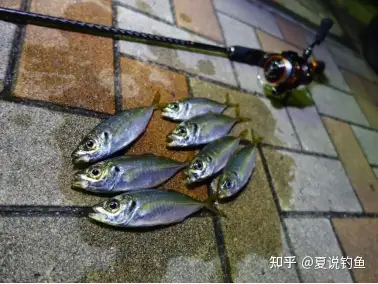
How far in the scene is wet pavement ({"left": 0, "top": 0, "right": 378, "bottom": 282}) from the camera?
1.95 metres

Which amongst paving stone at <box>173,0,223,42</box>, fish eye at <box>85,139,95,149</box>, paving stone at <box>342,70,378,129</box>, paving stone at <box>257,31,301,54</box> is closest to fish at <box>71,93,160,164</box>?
fish eye at <box>85,139,95,149</box>

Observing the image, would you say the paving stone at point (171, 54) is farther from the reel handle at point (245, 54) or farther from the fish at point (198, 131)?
the fish at point (198, 131)

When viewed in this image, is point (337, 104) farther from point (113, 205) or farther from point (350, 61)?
point (113, 205)

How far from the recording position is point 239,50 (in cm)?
372

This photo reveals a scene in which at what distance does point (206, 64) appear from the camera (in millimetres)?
3574

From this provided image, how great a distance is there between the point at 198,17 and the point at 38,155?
9.53 feet

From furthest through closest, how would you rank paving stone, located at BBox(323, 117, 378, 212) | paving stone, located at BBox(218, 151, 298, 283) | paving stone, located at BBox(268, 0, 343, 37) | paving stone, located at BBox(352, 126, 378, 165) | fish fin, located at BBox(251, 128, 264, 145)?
1. paving stone, located at BBox(268, 0, 343, 37)
2. paving stone, located at BBox(352, 126, 378, 165)
3. paving stone, located at BBox(323, 117, 378, 212)
4. fish fin, located at BBox(251, 128, 264, 145)
5. paving stone, located at BBox(218, 151, 298, 283)

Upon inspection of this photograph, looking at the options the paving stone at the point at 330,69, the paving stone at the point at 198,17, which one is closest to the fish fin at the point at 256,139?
the paving stone at the point at 198,17

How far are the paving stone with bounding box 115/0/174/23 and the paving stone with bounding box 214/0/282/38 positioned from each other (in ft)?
3.19

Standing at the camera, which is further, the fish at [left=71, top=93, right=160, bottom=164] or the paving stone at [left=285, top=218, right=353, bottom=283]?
the paving stone at [left=285, top=218, right=353, bottom=283]

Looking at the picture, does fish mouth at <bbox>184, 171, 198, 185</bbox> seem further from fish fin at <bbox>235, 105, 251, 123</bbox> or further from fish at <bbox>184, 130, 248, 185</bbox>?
fish fin at <bbox>235, 105, 251, 123</bbox>

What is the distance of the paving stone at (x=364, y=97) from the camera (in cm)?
506

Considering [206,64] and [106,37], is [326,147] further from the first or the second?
[106,37]

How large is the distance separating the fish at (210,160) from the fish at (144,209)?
0.19m
